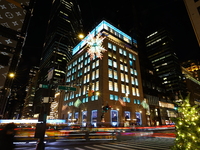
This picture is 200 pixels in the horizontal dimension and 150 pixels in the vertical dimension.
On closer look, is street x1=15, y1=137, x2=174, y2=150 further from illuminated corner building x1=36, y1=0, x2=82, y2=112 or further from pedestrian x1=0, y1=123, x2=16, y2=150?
illuminated corner building x1=36, y1=0, x2=82, y2=112

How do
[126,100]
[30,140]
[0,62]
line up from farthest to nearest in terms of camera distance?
[126,100] < [0,62] < [30,140]

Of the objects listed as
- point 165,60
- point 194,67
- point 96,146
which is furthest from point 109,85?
point 194,67

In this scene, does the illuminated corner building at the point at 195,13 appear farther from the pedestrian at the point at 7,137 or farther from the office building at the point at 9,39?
the office building at the point at 9,39

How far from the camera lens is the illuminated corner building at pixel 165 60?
94125 millimetres

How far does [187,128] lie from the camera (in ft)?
16.4

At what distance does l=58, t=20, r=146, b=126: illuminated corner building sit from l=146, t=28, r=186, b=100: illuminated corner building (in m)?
57.1

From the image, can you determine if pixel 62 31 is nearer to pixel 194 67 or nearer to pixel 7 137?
pixel 7 137

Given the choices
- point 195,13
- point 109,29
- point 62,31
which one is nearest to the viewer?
point 195,13

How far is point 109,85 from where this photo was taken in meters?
40.3

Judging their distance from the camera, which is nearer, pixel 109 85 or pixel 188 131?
pixel 188 131

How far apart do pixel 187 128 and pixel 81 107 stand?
41.3m

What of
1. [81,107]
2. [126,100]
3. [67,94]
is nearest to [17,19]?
[81,107]

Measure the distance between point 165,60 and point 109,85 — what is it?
80719 mm

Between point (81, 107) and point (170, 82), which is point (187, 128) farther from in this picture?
point (170, 82)
